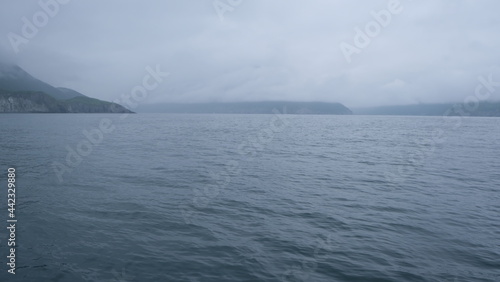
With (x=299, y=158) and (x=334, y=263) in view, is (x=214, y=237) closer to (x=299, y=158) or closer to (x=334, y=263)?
(x=334, y=263)

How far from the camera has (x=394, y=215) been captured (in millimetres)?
19250

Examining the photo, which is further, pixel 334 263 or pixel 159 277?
pixel 334 263

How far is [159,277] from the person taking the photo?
11.4m

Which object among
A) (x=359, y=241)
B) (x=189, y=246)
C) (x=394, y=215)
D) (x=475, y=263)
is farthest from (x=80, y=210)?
(x=475, y=263)

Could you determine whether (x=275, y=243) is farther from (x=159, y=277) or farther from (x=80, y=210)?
(x=80, y=210)

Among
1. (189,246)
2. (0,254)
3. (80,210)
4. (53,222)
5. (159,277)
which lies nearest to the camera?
(159,277)

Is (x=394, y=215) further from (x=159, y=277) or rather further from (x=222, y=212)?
(x=159, y=277)

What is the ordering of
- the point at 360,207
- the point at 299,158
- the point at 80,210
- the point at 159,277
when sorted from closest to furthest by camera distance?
the point at 159,277
the point at 80,210
the point at 360,207
the point at 299,158

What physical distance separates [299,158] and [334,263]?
98.2 feet

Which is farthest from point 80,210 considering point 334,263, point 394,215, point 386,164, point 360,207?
point 386,164

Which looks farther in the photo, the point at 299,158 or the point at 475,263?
the point at 299,158

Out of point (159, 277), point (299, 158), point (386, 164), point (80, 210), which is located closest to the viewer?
point (159, 277)

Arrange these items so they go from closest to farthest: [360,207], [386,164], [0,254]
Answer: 1. [0,254]
2. [360,207]
3. [386,164]

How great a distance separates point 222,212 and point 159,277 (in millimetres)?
7856
